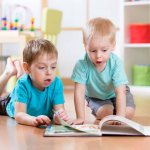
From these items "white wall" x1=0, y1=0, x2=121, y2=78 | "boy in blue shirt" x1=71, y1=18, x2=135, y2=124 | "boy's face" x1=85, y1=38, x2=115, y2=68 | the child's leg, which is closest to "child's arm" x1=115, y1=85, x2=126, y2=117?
"boy in blue shirt" x1=71, y1=18, x2=135, y2=124

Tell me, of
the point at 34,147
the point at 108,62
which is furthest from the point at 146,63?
the point at 34,147

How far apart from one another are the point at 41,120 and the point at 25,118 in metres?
0.10

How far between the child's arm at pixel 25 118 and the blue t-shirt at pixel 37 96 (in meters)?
0.02

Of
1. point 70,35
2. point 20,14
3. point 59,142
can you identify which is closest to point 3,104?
point 59,142

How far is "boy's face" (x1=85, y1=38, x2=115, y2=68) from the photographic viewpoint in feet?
5.07

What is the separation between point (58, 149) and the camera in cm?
115

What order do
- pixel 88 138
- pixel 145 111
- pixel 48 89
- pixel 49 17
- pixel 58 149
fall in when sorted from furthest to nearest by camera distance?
pixel 49 17, pixel 145 111, pixel 48 89, pixel 88 138, pixel 58 149

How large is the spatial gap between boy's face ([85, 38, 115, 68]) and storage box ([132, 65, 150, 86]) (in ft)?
5.64

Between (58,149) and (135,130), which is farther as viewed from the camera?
(135,130)

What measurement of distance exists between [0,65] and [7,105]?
2.41 meters

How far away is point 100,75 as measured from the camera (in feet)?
5.57

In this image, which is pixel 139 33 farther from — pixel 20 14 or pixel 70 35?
pixel 20 14

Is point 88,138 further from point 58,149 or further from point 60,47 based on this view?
point 60,47

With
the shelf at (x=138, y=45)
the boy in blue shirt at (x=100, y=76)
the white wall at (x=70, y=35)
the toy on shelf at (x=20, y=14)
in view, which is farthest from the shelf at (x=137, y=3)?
the boy in blue shirt at (x=100, y=76)
